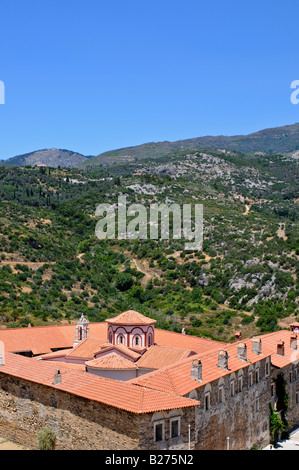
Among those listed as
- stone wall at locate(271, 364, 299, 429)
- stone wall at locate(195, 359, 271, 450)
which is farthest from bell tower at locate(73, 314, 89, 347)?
stone wall at locate(271, 364, 299, 429)

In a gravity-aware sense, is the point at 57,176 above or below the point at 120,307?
above

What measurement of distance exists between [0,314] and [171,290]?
26.0m

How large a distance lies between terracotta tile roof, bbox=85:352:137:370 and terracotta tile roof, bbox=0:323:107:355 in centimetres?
735

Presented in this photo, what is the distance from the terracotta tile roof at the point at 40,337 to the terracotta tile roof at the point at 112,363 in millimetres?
7354

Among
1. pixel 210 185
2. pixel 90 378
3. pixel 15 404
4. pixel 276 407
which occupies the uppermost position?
pixel 210 185

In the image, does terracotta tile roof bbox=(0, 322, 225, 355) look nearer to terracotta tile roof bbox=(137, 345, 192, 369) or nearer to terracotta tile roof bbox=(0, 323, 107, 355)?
terracotta tile roof bbox=(0, 323, 107, 355)

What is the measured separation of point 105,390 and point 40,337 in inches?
672

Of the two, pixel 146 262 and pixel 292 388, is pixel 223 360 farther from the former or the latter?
pixel 146 262

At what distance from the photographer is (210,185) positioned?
114125mm

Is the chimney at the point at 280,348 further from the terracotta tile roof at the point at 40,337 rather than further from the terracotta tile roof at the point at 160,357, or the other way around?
the terracotta tile roof at the point at 40,337

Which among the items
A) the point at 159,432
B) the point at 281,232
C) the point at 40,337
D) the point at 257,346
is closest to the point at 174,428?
the point at 159,432
